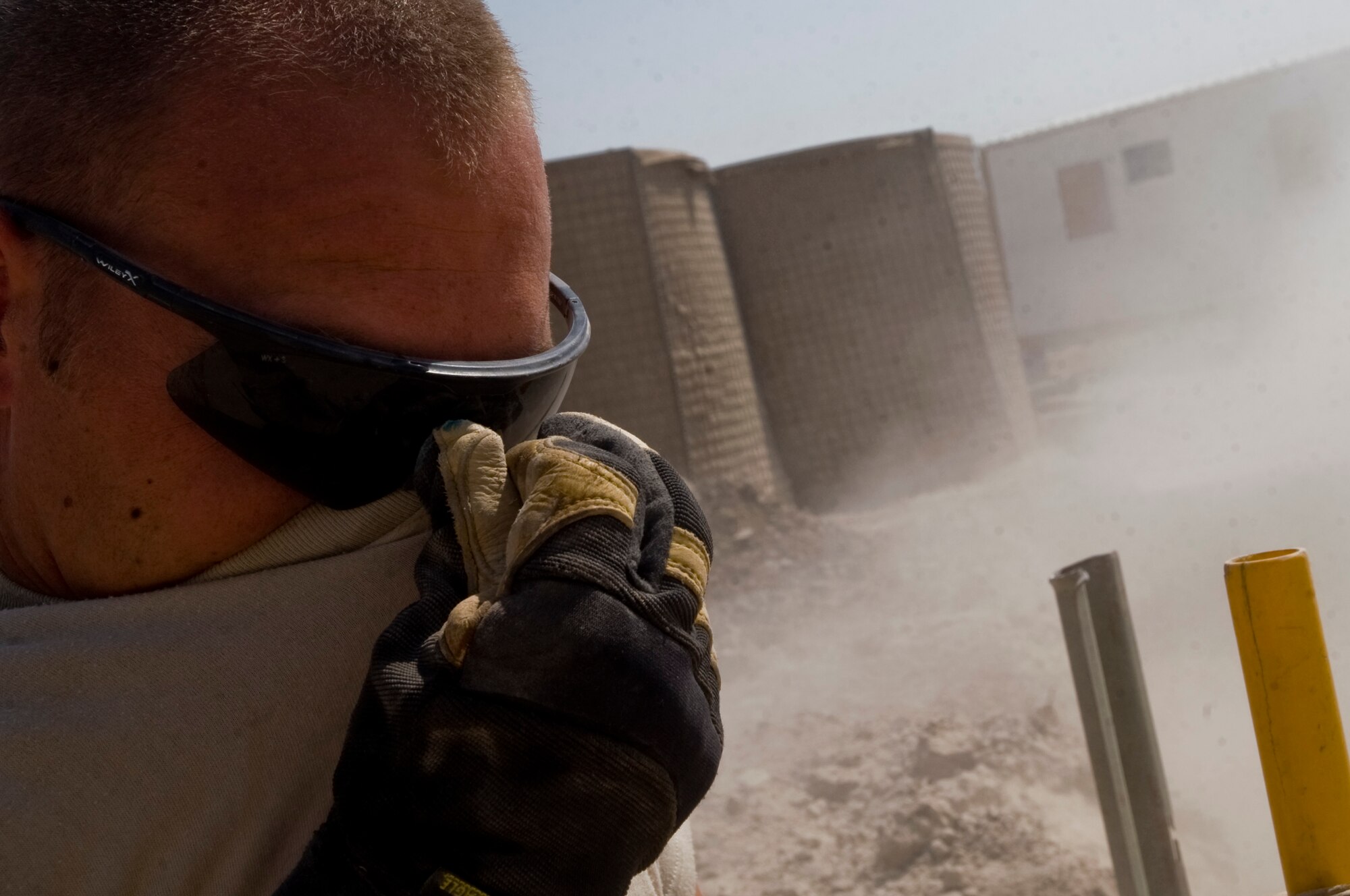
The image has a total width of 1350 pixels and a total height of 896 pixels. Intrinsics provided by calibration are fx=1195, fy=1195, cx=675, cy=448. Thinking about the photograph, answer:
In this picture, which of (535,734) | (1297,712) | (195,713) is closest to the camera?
(535,734)

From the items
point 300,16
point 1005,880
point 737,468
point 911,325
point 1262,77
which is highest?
point 1262,77

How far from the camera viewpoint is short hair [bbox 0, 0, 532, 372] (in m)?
0.88

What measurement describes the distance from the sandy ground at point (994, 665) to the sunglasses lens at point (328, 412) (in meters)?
2.86

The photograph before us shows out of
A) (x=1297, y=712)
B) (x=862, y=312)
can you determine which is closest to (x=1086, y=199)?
(x=862, y=312)

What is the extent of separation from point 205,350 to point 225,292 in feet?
0.15

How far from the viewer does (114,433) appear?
88 centimetres

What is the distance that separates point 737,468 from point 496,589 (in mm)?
6893

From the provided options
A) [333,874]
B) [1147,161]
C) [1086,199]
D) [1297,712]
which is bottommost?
[1297,712]

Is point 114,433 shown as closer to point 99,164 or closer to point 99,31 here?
point 99,164

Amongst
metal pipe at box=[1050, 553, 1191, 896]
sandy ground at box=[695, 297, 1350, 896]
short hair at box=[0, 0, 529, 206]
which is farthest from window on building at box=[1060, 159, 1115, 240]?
short hair at box=[0, 0, 529, 206]

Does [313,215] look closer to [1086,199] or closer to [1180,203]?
[1180,203]

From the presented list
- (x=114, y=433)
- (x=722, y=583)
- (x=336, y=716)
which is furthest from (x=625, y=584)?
(x=722, y=583)

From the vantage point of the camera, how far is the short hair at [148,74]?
88cm

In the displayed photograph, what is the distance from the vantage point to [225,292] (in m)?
0.86
